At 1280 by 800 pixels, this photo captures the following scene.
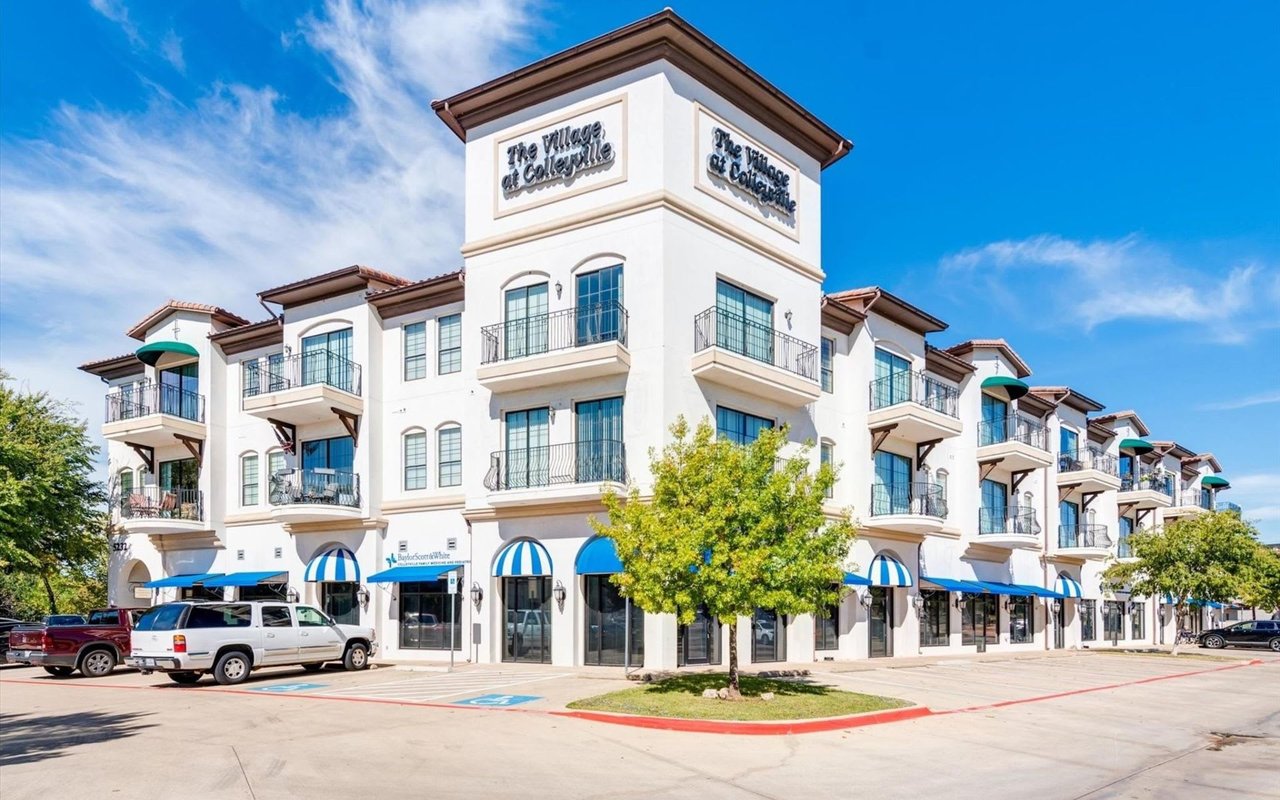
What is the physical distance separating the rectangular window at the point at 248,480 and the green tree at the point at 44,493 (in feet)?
22.1

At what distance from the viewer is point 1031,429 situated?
43.2m

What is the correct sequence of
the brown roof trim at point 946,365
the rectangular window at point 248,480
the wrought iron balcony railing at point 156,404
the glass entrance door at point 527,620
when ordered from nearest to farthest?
1. the glass entrance door at point 527,620
2. the rectangular window at point 248,480
3. the wrought iron balcony railing at point 156,404
4. the brown roof trim at point 946,365

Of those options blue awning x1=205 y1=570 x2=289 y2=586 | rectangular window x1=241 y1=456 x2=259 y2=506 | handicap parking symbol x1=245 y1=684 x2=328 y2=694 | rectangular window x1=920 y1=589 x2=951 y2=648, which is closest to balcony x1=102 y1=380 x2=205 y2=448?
rectangular window x1=241 y1=456 x2=259 y2=506

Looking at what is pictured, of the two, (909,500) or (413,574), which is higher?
(909,500)

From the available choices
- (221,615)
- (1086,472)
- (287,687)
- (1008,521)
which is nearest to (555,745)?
(287,687)

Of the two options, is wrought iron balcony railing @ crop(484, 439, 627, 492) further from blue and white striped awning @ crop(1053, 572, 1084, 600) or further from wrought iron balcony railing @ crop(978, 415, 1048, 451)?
blue and white striped awning @ crop(1053, 572, 1084, 600)

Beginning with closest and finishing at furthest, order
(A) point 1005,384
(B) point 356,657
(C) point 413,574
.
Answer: (B) point 356,657 → (C) point 413,574 → (A) point 1005,384

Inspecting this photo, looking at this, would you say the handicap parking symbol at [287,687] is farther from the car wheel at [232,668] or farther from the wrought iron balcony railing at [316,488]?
the wrought iron balcony railing at [316,488]

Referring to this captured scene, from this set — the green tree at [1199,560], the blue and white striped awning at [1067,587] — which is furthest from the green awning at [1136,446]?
the blue and white striped awning at [1067,587]

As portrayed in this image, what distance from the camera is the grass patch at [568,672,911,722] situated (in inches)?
671

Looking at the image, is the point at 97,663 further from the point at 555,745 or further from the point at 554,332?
the point at 555,745

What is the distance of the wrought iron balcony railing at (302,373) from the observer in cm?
3212

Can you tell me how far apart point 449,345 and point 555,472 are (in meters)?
6.89

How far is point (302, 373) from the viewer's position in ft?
110
